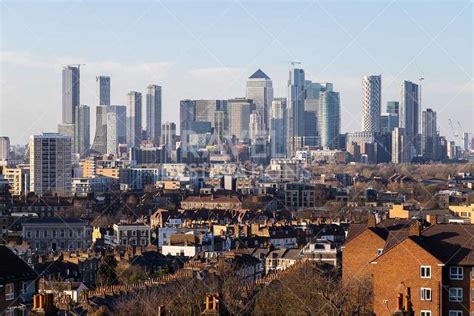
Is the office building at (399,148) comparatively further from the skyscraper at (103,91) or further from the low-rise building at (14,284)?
Answer: the low-rise building at (14,284)

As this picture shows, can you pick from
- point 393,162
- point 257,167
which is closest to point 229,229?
point 257,167

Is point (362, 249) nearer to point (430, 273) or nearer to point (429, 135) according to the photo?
point (430, 273)

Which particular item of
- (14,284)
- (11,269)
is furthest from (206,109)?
(14,284)

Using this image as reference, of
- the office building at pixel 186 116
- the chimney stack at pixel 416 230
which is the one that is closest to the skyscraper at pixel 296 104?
the office building at pixel 186 116

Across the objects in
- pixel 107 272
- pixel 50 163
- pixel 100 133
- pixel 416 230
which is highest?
pixel 100 133

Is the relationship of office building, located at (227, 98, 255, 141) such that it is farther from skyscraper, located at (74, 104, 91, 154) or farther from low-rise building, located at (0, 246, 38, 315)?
low-rise building, located at (0, 246, 38, 315)

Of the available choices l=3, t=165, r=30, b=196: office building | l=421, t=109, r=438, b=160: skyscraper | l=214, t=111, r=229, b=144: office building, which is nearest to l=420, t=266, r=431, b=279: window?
l=3, t=165, r=30, b=196: office building
